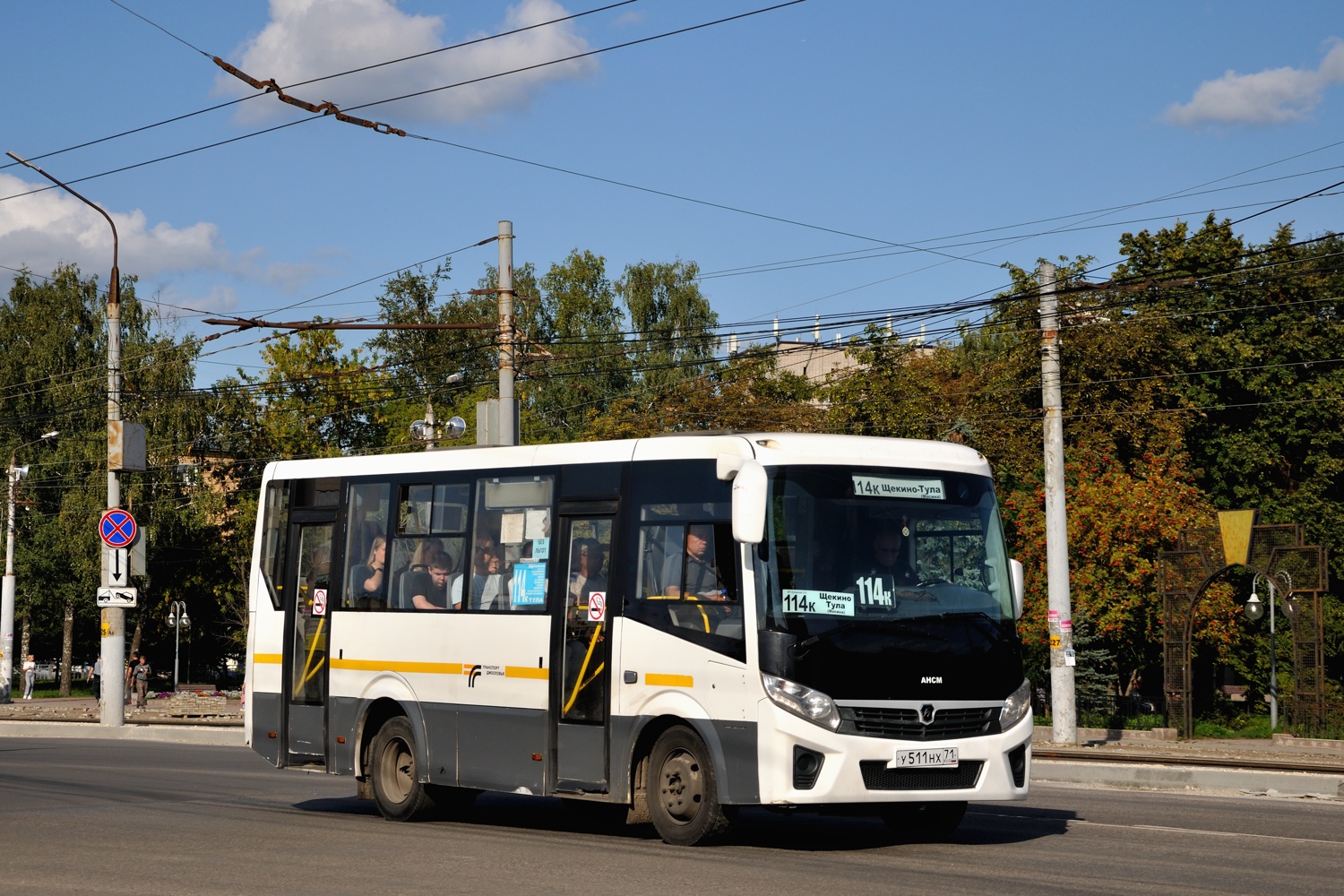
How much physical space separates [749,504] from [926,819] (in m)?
3.15

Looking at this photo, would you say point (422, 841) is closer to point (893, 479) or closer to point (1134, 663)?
point (893, 479)

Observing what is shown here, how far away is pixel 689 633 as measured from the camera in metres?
12.3

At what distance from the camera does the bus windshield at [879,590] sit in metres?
11.7

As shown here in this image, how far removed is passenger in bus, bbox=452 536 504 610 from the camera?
14.1m

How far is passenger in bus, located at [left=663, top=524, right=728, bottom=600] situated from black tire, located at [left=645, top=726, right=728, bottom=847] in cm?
100

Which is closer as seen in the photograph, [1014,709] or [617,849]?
[617,849]

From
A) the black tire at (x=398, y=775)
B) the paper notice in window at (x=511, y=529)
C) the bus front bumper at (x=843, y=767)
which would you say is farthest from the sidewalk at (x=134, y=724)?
the bus front bumper at (x=843, y=767)

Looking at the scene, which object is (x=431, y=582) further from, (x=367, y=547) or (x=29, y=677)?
(x=29, y=677)

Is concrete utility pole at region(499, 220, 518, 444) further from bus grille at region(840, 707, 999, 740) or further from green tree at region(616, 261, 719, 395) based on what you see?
green tree at region(616, 261, 719, 395)

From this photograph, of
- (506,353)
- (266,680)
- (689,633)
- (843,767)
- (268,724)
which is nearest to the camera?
(843,767)

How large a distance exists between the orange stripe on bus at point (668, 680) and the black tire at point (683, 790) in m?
0.32

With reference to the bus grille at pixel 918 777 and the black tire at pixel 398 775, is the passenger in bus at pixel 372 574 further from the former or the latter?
the bus grille at pixel 918 777

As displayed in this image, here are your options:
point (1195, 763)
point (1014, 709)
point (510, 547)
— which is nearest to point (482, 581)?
point (510, 547)

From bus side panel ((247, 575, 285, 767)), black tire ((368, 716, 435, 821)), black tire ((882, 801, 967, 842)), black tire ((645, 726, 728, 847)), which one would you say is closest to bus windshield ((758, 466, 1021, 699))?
black tire ((645, 726, 728, 847))
